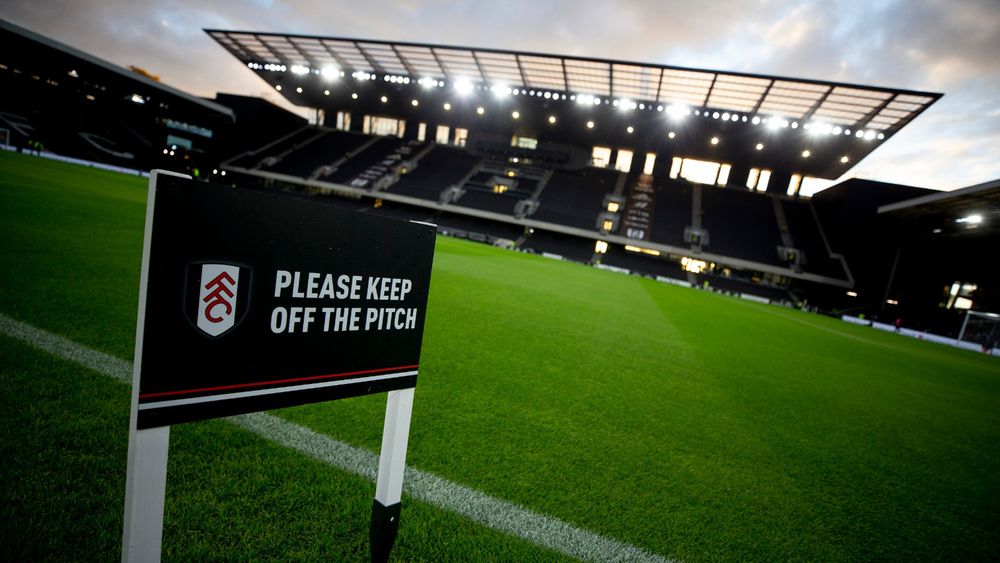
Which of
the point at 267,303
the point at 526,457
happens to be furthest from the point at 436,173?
the point at 267,303

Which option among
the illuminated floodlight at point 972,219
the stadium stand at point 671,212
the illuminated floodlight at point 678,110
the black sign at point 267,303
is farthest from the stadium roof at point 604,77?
the black sign at point 267,303

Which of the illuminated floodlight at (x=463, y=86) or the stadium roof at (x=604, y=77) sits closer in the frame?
the stadium roof at (x=604, y=77)

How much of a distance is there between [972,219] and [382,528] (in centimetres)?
3199

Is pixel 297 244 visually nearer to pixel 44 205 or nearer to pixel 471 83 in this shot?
pixel 44 205

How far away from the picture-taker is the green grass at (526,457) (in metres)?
Result: 1.50

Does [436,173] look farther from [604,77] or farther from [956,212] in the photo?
[956,212]

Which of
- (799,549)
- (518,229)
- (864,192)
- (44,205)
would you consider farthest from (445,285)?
(864,192)

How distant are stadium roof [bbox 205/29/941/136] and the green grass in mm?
23102

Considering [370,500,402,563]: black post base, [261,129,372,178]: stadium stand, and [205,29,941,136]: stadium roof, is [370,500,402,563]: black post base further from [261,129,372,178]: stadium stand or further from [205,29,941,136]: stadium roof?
[261,129,372,178]: stadium stand

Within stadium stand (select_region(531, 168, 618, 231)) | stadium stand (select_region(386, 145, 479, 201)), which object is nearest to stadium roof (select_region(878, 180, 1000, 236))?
stadium stand (select_region(531, 168, 618, 231))

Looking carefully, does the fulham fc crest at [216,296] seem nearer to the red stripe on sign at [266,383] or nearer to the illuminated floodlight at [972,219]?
the red stripe on sign at [266,383]

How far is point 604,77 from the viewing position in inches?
988

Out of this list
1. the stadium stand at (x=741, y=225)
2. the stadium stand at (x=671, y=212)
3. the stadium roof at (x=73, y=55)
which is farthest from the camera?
the stadium stand at (x=671, y=212)

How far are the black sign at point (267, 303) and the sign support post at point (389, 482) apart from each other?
0.41 feet
